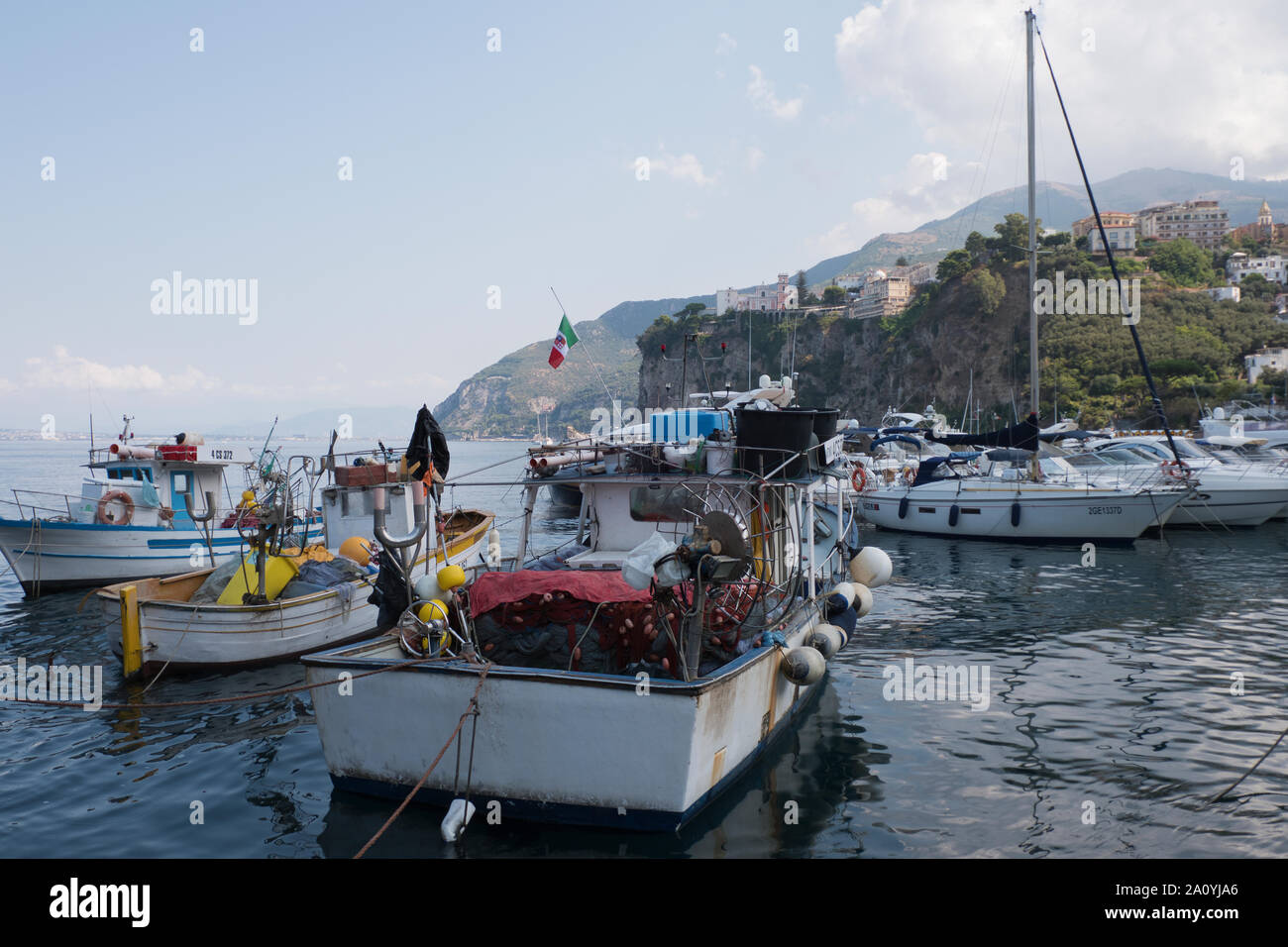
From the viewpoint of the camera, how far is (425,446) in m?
14.6

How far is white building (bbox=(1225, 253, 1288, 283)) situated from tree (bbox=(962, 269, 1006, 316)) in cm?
3351

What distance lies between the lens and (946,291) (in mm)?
91438

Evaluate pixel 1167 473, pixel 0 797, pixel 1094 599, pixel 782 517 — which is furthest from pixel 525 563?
pixel 1167 473

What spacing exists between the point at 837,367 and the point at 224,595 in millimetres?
103759

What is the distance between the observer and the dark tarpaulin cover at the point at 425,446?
14.3 m

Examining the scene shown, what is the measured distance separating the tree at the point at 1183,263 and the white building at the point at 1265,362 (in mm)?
29763

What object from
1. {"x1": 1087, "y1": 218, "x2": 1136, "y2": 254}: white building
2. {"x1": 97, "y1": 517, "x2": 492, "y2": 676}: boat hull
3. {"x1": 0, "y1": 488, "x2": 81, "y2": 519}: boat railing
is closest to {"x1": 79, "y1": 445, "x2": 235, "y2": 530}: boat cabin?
{"x1": 0, "y1": 488, "x2": 81, "y2": 519}: boat railing

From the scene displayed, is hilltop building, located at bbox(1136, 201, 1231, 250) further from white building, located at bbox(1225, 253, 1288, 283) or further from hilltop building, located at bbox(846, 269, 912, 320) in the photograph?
hilltop building, located at bbox(846, 269, 912, 320)

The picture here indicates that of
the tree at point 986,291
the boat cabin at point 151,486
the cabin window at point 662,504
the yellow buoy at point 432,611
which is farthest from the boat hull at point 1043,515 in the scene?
the tree at point 986,291

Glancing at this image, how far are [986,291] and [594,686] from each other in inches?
3425

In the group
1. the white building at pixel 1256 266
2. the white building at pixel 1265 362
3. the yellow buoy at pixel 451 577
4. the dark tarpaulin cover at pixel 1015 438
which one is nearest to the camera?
the yellow buoy at pixel 451 577

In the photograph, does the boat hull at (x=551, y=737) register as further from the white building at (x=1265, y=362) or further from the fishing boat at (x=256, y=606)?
the white building at (x=1265, y=362)

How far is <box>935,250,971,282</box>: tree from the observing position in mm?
91375
